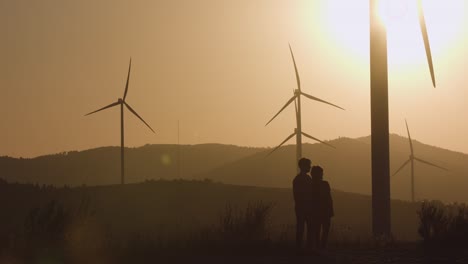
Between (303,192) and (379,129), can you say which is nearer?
(303,192)

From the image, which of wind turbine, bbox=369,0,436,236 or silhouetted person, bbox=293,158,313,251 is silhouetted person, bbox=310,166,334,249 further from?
wind turbine, bbox=369,0,436,236

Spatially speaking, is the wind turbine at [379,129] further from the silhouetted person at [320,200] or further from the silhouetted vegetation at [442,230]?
the silhouetted person at [320,200]

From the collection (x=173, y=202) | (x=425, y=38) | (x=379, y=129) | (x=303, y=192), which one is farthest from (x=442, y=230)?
(x=173, y=202)

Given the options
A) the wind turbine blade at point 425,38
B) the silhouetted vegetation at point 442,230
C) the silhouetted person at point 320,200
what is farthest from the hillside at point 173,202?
the silhouetted person at point 320,200

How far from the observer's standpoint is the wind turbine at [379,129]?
32875 mm

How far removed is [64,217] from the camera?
2722 cm

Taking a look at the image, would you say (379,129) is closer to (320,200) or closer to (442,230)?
(442,230)

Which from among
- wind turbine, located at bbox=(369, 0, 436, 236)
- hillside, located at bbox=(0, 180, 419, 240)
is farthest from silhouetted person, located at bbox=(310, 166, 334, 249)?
hillside, located at bbox=(0, 180, 419, 240)

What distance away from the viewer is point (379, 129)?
32906 millimetres

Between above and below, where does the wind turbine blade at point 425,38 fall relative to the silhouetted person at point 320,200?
above

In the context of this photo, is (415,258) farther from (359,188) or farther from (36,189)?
(359,188)

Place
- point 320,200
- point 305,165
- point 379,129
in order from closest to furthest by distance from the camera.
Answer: point 305,165, point 320,200, point 379,129

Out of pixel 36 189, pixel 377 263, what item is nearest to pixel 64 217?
pixel 377 263

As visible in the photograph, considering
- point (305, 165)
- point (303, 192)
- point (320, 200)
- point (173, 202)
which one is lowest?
point (320, 200)
